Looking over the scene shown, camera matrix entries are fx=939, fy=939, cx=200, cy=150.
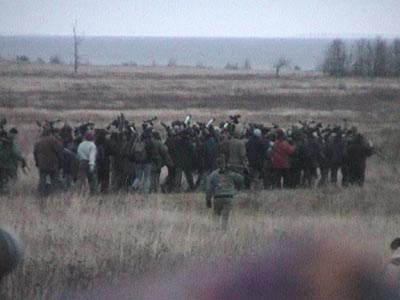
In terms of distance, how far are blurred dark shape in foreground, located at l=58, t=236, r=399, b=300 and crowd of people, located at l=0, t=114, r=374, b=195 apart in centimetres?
1231

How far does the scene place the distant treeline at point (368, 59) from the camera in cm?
7843

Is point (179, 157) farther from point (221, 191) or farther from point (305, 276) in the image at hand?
point (305, 276)

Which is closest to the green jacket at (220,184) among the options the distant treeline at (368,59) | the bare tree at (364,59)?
the distant treeline at (368,59)

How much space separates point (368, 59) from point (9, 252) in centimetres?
8115

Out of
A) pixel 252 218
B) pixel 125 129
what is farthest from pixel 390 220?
pixel 125 129

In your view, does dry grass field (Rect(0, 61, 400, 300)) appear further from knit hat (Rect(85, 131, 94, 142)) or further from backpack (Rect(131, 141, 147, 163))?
knit hat (Rect(85, 131, 94, 142))

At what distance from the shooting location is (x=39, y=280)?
742 cm

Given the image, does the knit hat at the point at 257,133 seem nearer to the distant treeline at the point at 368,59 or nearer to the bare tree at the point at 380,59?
the distant treeline at the point at 368,59

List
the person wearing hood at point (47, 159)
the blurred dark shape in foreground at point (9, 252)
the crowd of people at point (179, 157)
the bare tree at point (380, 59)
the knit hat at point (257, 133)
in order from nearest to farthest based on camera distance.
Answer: the blurred dark shape in foreground at point (9, 252)
the person wearing hood at point (47, 159)
the crowd of people at point (179, 157)
the knit hat at point (257, 133)
the bare tree at point (380, 59)

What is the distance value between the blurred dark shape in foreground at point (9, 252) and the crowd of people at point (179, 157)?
12643 millimetres

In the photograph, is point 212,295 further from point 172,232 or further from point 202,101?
point 202,101

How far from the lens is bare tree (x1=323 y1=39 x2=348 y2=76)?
87875 millimetres

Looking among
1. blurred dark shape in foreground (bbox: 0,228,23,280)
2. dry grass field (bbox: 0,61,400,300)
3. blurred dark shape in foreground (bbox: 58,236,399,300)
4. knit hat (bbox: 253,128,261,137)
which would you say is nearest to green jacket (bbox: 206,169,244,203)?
dry grass field (bbox: 0,61,400,300)

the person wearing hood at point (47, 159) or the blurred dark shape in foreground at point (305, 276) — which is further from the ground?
the blurred dark shape in foreground at point (305, 276)
